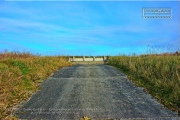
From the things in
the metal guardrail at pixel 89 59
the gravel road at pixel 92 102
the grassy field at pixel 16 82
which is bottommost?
the gravel road at pixel 92 102

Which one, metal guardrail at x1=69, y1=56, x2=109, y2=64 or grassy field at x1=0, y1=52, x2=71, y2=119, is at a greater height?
metal guardrail at x1=69, y1=56, x2=109, y2=64

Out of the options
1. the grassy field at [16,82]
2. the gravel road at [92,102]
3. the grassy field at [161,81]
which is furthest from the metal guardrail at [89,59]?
the gravel road at [92,102]

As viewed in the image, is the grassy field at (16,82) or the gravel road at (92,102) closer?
the gravel road at (92,102)

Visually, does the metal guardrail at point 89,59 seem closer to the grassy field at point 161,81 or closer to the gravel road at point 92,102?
the grassy field at point 161,81

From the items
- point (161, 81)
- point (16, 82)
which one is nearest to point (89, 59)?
point (161, 81)

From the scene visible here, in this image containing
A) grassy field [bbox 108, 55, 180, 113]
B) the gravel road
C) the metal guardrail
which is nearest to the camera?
the gravel road

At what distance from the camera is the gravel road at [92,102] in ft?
31.0

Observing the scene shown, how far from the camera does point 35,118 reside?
9.13 m

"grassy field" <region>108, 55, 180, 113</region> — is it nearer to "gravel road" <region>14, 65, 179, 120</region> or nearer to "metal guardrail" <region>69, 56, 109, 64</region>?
"gravel road" <region>14, 65, 179, 120</region>

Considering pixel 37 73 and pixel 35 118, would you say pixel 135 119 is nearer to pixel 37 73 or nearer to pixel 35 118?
pixel 35 118

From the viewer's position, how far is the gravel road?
372 inches

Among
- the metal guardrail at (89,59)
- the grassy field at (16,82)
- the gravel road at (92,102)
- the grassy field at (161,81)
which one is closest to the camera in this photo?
the gravel road at (92,102)

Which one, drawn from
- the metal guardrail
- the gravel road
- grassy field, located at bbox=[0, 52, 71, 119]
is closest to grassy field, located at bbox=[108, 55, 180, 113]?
the gravel road

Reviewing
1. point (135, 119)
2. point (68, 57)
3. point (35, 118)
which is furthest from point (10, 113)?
point (68, 57)
